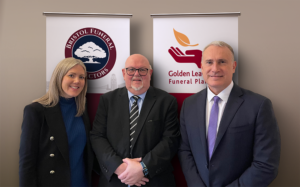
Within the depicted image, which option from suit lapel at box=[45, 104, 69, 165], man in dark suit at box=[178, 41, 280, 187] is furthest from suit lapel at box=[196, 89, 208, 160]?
suit lapel at box=[45, 104, 69, 165]

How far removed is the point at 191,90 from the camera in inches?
98.9

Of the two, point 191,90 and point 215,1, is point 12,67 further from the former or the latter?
point 215,1

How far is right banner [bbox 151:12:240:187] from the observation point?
2443 millimetres

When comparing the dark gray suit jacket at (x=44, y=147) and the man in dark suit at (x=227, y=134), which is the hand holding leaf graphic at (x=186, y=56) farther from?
the dark gray suit jacket at (x=44, y=147)

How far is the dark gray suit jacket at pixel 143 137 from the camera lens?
1970 mm

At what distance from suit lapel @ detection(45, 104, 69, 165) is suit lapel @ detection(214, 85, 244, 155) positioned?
1.55 metres

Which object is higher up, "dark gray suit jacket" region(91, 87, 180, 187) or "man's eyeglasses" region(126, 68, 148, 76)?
"man's eyeglasses" region(126, 68, 148, 76)

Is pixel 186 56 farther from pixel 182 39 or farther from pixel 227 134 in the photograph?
pixel 227 134

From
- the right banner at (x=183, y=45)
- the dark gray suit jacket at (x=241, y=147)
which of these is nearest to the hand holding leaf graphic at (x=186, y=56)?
the right banner at (x=183, y=45)

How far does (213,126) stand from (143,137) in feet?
2.42

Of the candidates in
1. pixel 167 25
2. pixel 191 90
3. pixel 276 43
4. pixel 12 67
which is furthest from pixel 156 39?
pixel 12 67

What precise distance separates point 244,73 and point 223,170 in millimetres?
1391

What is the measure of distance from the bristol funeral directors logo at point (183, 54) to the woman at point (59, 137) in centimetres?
122

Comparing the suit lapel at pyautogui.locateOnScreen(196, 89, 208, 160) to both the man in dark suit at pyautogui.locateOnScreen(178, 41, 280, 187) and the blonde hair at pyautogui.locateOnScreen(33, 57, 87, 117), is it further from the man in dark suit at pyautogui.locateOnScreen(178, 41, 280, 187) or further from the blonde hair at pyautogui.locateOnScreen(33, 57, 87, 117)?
the blonde hair at pyautogui.locateOnScreen(33, 57, 87, 117)
